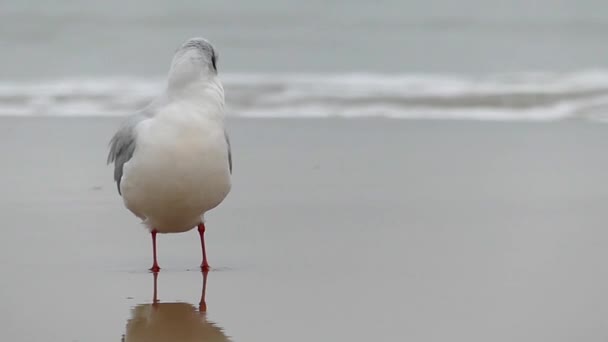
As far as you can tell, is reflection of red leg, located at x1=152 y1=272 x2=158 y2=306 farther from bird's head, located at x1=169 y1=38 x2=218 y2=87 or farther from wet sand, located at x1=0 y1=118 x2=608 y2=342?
bird's head, located at x1=169 y1=38 x2=218 y2=87

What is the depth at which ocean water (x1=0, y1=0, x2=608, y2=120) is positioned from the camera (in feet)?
37.2

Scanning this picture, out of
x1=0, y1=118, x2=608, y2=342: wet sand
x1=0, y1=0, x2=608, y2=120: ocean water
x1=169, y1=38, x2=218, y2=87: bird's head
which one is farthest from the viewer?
x1=0, y1=0, x2=608, y2=120: ocean water

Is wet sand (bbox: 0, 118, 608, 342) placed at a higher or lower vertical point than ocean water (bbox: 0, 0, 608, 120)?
lower

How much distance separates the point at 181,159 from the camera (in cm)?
462

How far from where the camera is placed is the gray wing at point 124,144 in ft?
15.8

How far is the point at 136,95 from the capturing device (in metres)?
11.9

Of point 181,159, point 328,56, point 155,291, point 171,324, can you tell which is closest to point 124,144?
point 181,159

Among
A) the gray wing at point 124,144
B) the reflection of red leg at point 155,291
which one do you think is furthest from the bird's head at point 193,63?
the reflection of red leg at point 155,291

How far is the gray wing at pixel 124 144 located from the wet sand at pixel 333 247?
415 millimetres

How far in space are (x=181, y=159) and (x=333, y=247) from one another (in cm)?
101

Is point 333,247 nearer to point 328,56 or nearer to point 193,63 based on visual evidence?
point 193,63

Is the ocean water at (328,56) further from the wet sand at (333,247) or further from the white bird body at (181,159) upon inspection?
the white bird body at (181,159)

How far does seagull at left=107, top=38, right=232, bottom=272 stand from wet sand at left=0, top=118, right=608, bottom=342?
284mm

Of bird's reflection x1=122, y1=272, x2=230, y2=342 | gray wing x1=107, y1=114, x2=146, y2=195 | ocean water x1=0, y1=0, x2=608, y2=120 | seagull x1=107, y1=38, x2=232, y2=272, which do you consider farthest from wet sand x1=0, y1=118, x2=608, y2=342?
ocean water x1=0, y1=0, x2=608, y2=120
